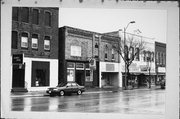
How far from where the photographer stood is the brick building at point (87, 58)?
3166cm

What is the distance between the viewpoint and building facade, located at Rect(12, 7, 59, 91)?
26500 mm

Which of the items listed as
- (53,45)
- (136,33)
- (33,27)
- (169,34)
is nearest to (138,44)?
(136,33)

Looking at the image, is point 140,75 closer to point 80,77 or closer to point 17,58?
point 80,77

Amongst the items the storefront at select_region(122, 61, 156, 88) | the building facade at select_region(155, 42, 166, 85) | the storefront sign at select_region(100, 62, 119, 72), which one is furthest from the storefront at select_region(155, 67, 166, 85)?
the storefront sign at select_region(100, 62, 119, 72)

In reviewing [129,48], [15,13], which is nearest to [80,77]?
[129,48]

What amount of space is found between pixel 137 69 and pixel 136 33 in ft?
18.9

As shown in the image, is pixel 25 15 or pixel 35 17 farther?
pixel 35 17

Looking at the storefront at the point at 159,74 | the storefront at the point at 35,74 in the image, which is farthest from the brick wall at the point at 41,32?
the storefront at the point at 159,74

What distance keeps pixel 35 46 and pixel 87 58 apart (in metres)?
8.12

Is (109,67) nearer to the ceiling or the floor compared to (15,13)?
nearer to the floor

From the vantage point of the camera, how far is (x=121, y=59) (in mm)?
39719

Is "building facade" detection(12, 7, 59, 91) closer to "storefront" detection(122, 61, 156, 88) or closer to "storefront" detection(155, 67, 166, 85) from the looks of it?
"storefront" detection(122, 61, 156, 88)

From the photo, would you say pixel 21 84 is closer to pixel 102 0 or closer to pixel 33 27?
pixel 33 27

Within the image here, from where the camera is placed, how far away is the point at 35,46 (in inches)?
1113
